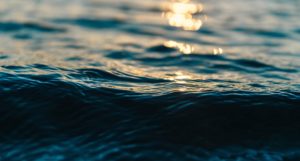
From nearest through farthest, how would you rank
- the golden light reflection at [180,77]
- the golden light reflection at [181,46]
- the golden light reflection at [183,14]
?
the golden light reflection at [180,77], the golden light reflection at [181,46], the golden light reflection at [183,14]

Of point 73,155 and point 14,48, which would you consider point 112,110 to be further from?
point 14,48

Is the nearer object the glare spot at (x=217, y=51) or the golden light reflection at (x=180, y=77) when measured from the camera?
the golden light reflection at (x=180, y=77)

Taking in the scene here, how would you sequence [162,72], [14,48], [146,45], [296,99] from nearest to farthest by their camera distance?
[296,99] < [162,72] < [14,48] < [146,45]

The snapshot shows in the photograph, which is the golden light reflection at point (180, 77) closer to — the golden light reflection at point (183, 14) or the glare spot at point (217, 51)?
the glare spot at point (217, 51)

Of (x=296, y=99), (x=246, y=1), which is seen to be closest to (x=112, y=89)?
(x=296, y=99)

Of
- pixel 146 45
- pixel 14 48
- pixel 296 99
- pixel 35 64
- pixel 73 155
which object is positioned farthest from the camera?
pixel 146 45

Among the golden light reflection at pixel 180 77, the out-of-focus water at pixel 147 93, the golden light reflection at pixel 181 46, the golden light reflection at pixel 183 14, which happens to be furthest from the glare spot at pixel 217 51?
the golden light reflection at pixel 183 14

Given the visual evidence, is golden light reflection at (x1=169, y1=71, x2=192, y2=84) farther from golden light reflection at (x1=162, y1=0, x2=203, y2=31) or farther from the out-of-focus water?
golden light reflection at (x1=162, y1=0, x2=203, y2=31)
